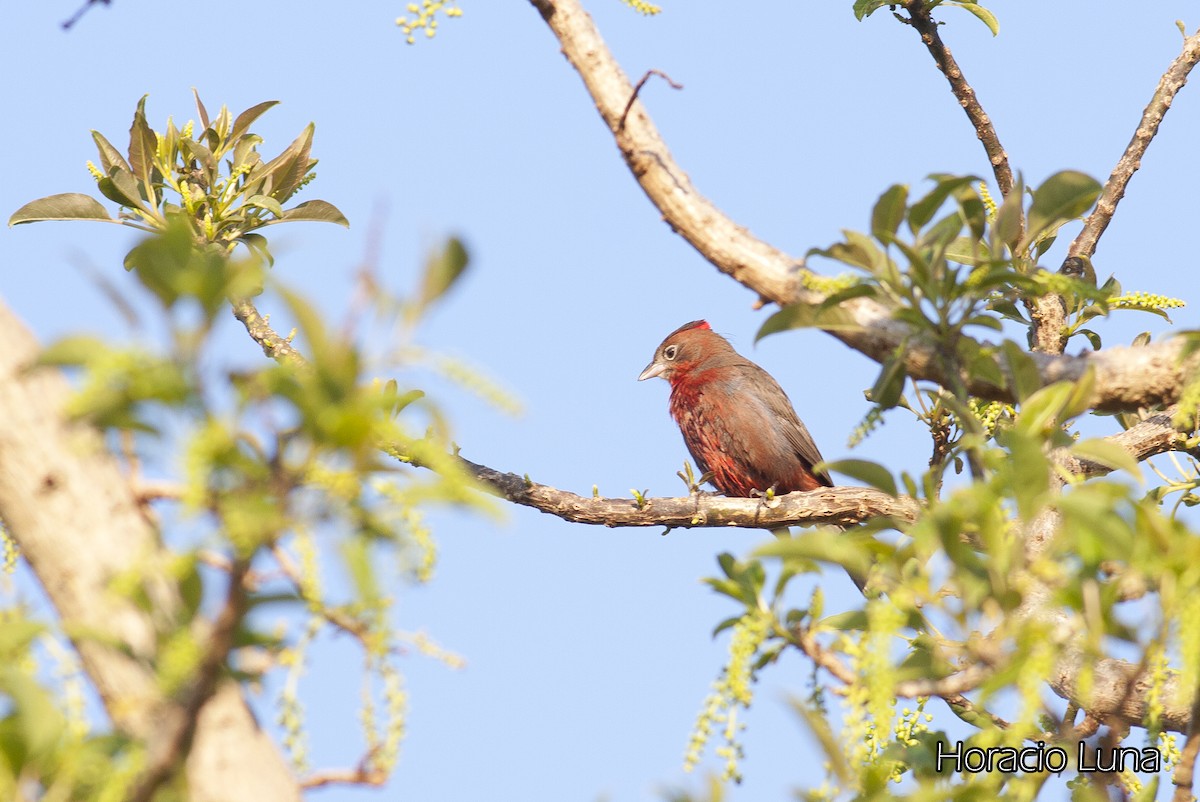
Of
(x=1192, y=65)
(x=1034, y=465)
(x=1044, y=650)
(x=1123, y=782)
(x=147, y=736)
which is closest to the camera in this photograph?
(x=147, y=736)

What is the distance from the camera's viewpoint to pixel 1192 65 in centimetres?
592

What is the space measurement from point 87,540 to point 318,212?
372cm

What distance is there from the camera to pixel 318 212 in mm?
5402

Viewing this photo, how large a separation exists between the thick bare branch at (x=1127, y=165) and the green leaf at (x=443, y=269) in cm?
473

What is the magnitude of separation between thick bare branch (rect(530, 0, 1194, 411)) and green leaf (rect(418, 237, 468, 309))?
1.44 m

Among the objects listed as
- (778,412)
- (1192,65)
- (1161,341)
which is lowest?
(1161,341)

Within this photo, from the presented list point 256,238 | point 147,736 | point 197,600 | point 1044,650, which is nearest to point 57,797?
point 147,736

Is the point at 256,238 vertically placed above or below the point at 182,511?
above

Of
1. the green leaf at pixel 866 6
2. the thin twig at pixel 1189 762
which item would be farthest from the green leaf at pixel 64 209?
the thin twig at pixel 1189 762

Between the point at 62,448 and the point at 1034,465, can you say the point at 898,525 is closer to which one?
the point at 1034,465

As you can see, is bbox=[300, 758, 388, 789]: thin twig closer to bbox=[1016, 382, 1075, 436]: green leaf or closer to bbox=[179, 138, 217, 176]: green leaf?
bbox=[1016, 382, 1075, 436]: green leaf

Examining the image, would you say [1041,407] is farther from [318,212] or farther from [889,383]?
[318,212]

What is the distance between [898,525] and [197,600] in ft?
4.65

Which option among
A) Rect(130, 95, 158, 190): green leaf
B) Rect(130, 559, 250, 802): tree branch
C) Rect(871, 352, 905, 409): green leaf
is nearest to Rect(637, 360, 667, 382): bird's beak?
Rect(130, 95, 158, 190): green leaf
